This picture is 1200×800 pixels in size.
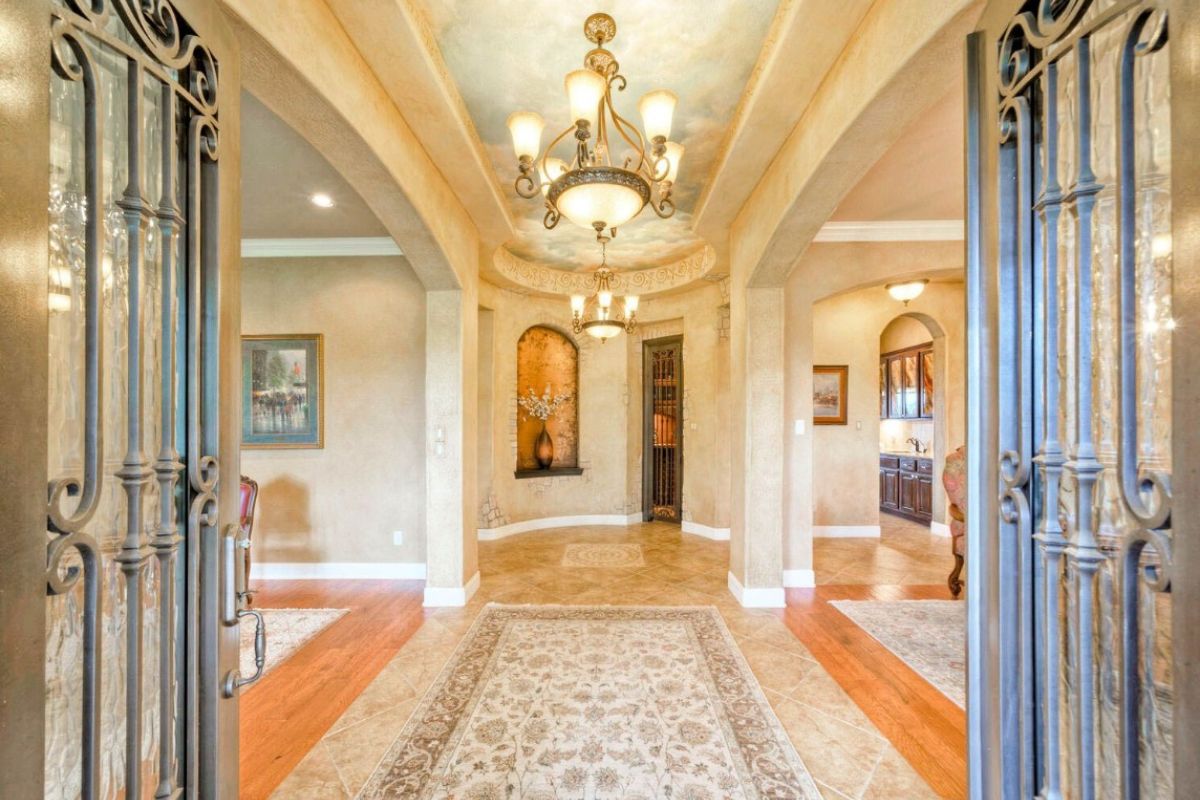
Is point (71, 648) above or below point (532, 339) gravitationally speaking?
below

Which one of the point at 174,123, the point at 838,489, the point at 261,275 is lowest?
the point at 838,489

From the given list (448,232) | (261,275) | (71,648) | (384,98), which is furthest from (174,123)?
(261,275)

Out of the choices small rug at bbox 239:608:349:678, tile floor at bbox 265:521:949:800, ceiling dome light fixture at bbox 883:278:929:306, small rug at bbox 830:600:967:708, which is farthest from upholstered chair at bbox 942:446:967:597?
small rug at bbox 239:608:349:678

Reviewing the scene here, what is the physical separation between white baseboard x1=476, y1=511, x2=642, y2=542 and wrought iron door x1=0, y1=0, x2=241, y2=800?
206 inches

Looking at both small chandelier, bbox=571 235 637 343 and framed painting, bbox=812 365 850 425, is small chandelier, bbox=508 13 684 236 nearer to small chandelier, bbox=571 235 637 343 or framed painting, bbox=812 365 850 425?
small chandelier, bbox=571 235 637 343

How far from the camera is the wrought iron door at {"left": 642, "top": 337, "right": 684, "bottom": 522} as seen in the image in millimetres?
6898

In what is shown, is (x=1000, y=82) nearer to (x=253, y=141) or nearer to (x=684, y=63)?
(x=684, y=63)

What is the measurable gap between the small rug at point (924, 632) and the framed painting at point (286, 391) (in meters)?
4.67

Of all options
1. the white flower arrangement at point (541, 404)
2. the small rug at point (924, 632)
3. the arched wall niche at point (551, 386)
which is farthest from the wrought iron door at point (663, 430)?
the small rug at point (924, 632)

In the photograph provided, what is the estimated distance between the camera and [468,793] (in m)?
1.97

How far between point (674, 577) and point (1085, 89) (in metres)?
4.31

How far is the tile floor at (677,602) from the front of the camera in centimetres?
209

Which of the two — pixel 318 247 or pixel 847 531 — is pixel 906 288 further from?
pixel 318 247

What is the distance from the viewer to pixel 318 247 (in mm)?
4605
